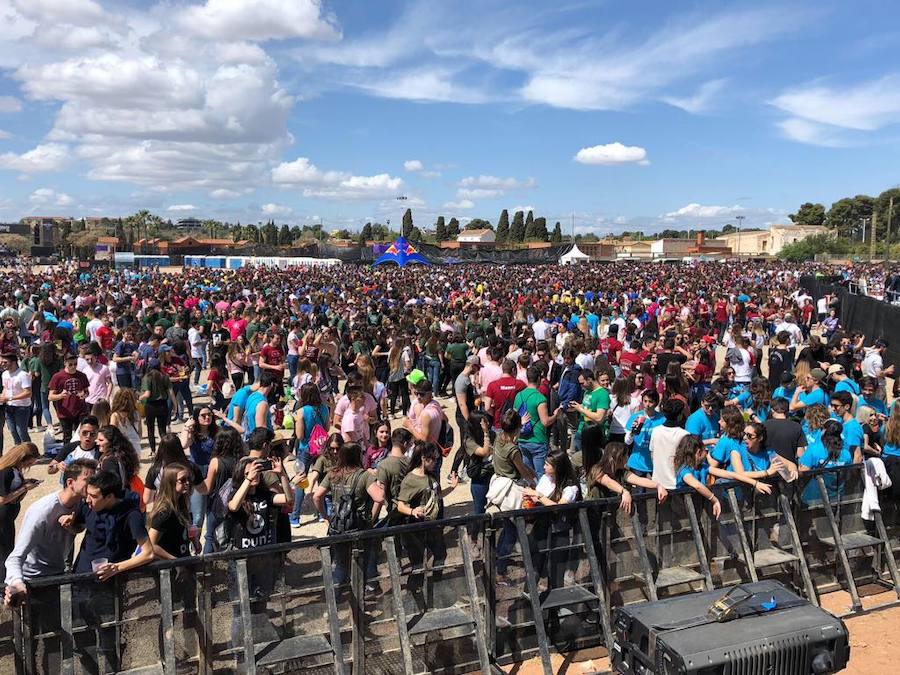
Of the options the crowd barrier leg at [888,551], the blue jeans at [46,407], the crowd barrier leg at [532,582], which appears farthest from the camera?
the blue jeans at [46,407]

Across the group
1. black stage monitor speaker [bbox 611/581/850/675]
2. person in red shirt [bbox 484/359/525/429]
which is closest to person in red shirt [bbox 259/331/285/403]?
person in red shirt [bbox 484/359/525/429]

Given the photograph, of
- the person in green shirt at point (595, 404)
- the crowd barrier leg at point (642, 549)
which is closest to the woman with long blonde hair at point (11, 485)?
the crowd barrier leg at point (642, 549)

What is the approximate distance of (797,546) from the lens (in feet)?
18.9

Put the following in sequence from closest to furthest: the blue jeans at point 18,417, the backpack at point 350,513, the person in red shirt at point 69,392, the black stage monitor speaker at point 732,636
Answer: the black stage monitor speaker at point 732,636 → the backpack at point 350,513 → the person in red shirt at point 69,392 → the blue jeans at point 18,417

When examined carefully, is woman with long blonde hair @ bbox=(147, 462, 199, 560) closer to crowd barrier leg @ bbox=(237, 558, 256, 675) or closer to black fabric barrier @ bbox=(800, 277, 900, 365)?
crowd barrier leg @ bbox=(237, 558, 256, 675)

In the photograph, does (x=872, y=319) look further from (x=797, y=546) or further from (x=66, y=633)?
(x=66, y=633)

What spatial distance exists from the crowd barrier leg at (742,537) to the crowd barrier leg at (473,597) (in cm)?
226

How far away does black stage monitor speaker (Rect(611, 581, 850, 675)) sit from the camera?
3494 mm

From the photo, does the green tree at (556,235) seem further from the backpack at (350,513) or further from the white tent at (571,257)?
the backpack at (350,513)

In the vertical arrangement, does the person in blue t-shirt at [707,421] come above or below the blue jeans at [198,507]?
above

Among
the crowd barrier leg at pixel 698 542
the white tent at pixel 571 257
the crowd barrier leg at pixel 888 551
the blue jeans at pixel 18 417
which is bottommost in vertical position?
the crowd barrier leg at pixel 888 551

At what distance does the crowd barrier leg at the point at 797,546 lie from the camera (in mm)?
5754

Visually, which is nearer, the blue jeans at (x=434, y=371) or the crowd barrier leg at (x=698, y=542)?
the crowd barrier leg at (x=698, y=542)

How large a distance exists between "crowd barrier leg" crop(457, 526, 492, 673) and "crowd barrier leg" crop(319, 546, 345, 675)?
2.94 feet
